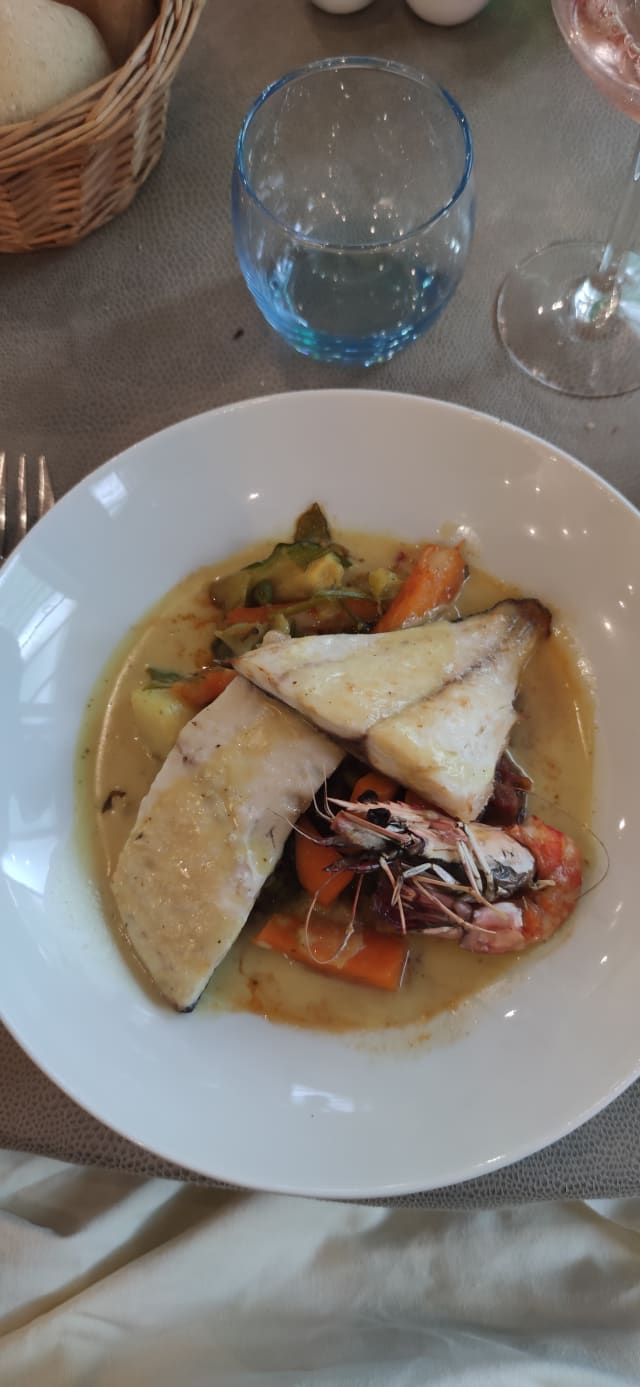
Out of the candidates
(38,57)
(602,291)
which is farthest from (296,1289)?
(38,57)

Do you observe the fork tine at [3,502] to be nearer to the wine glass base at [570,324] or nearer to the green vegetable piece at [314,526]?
the green vegetable piece at [314,526]

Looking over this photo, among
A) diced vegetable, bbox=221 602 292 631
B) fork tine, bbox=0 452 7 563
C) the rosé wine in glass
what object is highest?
the rosé wine in glass

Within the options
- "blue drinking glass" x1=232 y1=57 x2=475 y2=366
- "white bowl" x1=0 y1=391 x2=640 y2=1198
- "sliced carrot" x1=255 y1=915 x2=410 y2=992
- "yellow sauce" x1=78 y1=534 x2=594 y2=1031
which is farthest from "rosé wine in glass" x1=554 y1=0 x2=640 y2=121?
"sliced carrot" x1=255 y1=915 x2=410 y2=992

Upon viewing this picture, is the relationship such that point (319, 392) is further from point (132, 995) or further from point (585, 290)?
point (132, 995)

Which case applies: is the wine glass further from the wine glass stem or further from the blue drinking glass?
the blue drinking glass

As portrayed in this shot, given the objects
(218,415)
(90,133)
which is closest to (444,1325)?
(218,415)
